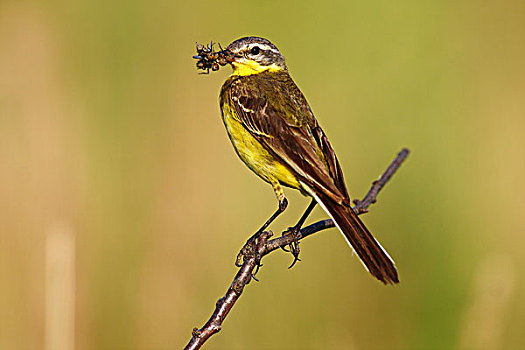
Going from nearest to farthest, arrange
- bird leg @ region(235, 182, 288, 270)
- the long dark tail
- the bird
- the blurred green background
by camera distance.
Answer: the long dark tail
the bird
bird leg @ region(235, 182, 288, 270)
the blurred green background

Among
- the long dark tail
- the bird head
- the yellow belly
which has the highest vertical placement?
the bird head

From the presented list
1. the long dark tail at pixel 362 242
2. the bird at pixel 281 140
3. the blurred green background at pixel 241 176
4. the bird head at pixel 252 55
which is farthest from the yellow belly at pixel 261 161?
the blurred green background at pixel 241 176

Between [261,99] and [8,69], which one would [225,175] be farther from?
[261,99]

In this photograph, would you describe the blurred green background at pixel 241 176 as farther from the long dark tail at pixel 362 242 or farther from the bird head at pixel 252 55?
the bird head at pixel 252 55

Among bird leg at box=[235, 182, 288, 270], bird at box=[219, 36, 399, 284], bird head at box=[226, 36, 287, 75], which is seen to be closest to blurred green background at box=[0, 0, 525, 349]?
bird leg at box=[235, 182, 288, 270]

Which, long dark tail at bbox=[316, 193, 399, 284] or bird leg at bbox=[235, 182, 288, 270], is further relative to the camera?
bird leg at bbox=[235, 182, 288, 270]

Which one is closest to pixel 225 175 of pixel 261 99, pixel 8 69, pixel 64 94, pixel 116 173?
pixel 116 173

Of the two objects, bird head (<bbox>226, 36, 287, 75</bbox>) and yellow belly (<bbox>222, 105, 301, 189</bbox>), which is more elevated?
bird head (<bbox>226, 36, 287, 75</bbox>)

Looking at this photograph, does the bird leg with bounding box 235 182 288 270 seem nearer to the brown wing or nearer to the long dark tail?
the brown wing
